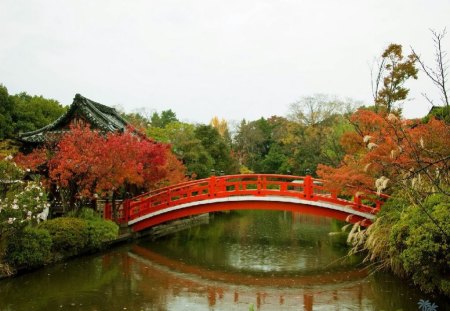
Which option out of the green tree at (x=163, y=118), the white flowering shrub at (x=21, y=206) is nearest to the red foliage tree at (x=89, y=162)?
the white flowering shrub at (x=21, y=206)

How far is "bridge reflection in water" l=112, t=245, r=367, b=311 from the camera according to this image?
31.0 ft

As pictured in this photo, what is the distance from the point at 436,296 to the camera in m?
9.17

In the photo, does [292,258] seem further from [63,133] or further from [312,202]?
[63,133]

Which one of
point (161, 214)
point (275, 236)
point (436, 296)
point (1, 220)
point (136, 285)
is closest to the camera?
point (436, 296)

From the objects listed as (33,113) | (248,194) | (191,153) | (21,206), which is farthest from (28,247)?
(33,113)

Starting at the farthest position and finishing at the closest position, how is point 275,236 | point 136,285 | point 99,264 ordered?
1. point 275,236
2. point 99,264
3. point 136,285

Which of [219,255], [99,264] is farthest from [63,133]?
[219,255]

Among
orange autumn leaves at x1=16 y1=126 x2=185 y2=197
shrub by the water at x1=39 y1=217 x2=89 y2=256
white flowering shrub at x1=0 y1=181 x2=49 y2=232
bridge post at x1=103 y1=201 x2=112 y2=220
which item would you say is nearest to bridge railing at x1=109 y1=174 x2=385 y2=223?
bridge post at x1=103 y1=201 x2=112 y2=220

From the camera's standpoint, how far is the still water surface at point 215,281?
360 inches

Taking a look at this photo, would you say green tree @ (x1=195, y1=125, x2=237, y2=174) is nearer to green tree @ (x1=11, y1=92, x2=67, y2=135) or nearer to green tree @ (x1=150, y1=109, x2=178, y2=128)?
green tree @ (x1=11, y1=92, x2=67, y2=135)

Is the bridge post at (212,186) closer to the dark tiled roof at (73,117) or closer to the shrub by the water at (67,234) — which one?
the dark tiled roof at (73,117)

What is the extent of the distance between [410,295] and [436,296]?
625 millimetres

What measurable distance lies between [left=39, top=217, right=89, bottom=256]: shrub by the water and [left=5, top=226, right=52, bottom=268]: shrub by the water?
0.67 m

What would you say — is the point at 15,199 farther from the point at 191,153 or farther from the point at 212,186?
the point at 191,153
